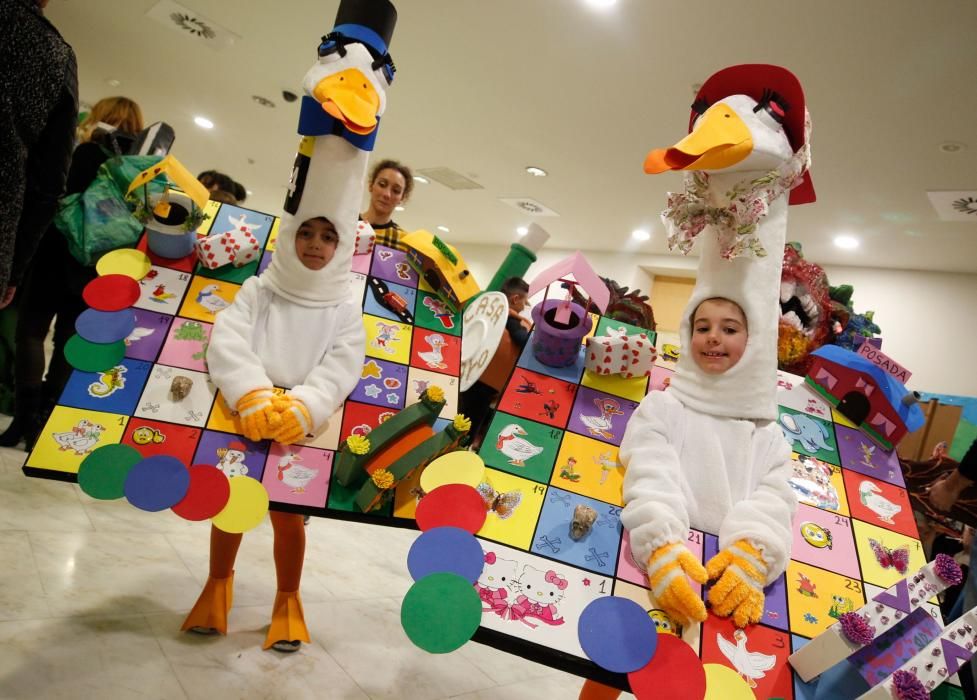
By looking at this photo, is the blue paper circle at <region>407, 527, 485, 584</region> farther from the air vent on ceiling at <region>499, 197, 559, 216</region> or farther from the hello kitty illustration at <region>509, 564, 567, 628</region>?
the air vent on ceiling at <region>499, 197, 559, 216</region>

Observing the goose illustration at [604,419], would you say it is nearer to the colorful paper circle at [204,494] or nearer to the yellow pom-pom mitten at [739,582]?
the yellow pom-pom mitten at [739,582]

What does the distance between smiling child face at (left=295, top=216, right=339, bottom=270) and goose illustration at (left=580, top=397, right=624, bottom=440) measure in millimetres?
657

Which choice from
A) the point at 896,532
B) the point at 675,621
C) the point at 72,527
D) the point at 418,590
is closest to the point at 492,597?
the point at 418,590

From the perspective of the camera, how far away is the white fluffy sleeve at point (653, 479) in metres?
0.92

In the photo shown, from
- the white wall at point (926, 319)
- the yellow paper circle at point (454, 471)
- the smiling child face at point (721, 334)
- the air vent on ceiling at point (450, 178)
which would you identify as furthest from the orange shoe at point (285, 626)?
the white wall at point (926, 319)

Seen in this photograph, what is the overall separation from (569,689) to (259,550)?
118cm

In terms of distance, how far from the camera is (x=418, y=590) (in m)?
0.82

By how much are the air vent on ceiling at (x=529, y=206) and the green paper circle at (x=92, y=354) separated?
4.16 meters

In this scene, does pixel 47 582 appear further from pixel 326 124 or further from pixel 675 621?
pixel 675 621

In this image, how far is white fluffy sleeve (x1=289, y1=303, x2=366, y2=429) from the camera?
1140 mm

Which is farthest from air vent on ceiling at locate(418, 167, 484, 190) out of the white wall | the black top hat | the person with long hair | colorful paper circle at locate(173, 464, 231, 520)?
colorful paper circle at locate(173, 464, 231, 520)

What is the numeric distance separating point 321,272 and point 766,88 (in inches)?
37.2

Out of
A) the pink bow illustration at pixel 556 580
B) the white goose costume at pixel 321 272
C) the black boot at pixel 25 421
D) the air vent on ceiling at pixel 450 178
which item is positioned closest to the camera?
the pink bow illustration at pixel 556 580

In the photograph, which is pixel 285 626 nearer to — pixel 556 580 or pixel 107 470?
pixel 107 470
